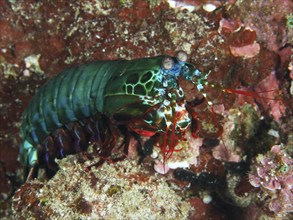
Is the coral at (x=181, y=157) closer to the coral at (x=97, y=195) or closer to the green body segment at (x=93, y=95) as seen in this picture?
the coral at (x=97, y=195)

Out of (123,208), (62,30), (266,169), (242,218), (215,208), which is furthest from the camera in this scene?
(62,30)

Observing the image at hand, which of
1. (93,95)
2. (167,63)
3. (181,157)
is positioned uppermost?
(167,63)

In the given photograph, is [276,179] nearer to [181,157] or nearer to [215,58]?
[181,157]

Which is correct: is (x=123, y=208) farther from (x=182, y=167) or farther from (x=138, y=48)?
(x=138, y=48)

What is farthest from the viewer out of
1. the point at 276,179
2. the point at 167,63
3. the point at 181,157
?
the point at 181,157

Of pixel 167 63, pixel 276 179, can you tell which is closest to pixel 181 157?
→ pixel 276 179

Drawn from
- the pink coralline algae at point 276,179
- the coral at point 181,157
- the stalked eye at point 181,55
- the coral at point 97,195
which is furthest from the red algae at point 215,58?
the stalked eye at point 181,55

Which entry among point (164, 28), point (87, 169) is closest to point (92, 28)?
point (164, 28)
